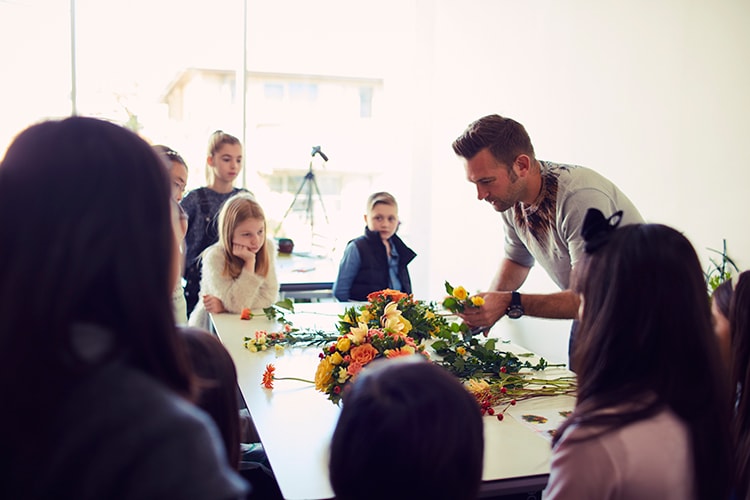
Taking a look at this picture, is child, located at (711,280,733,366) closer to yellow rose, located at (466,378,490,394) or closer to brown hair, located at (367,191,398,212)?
yellow rose, located at (466,378,490,394)

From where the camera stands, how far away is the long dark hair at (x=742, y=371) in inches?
56.2

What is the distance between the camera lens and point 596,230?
1323mm

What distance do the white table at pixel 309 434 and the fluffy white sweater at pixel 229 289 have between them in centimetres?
77

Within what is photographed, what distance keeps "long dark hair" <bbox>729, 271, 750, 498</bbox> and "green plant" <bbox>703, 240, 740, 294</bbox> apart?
1.50 metres

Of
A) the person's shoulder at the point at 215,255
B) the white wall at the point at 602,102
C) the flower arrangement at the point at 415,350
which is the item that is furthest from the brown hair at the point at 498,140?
the person's shoulder at the point at 215,255

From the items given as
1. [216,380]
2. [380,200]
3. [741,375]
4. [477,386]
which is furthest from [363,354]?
[380,200]

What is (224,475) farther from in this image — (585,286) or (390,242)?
(390,242)

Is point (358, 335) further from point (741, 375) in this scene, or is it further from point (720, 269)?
point (720, 269)

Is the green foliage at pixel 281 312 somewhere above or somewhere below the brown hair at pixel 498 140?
below

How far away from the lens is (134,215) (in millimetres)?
774

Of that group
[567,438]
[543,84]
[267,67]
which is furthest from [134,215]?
[267,67]

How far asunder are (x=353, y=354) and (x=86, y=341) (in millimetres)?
1053

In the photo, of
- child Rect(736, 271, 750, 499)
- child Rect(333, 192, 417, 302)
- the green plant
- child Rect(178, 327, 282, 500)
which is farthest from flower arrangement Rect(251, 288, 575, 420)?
child Rect(333, 192, 417, 302)

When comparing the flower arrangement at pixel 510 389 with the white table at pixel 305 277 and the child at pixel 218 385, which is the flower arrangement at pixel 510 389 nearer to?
the child at pixel 218 385
